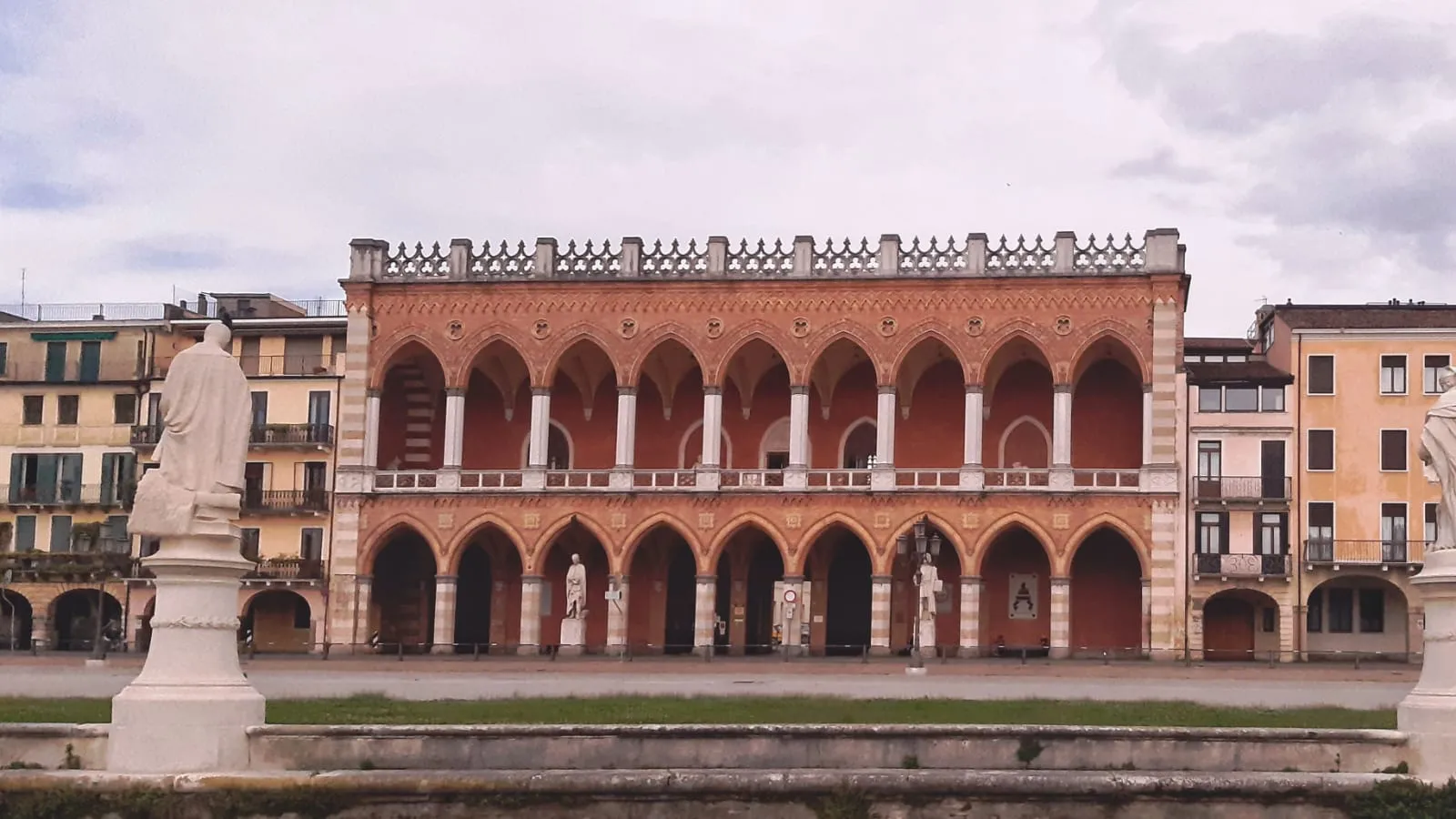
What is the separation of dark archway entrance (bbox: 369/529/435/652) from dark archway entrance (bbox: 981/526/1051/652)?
1589cm

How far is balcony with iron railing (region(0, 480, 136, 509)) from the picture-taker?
173 ft

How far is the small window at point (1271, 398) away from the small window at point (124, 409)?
3239cm

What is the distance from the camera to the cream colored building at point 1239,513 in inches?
→ 1817

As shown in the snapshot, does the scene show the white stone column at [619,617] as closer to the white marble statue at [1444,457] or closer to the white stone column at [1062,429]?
the white stone column at [1062,429]

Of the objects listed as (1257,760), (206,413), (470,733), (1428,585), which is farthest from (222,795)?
(1428,585)

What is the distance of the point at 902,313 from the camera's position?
1876 inches

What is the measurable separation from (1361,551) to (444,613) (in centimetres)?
2425

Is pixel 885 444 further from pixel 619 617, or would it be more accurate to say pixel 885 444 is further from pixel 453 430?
pixel 453 430

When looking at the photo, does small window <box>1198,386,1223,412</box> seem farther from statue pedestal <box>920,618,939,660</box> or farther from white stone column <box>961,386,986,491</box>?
statue pedestal <box>920,618,939,660</box>

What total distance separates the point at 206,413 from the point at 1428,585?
30.4 ft

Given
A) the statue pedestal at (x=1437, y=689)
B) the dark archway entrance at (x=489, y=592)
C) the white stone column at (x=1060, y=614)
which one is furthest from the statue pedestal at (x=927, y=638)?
the statue pedestal at (x=1437, y=689)

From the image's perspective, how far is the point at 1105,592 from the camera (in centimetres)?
4831

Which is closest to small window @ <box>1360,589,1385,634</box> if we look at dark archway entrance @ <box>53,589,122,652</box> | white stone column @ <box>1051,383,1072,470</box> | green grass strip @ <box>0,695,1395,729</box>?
white stone column @ <box>1051,383,1072,470</box>

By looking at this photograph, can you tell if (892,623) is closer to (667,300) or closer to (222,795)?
(667,300)
